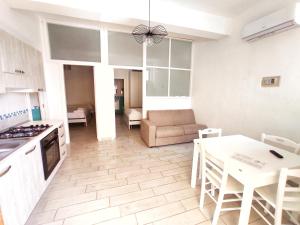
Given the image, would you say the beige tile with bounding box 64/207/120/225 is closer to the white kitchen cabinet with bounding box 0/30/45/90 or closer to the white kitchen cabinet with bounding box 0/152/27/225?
the white kitchen cabinet with bounding box 0/152/27/225

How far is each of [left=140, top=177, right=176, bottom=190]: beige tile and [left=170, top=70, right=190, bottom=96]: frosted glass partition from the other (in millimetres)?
2649

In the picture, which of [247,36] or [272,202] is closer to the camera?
[272,202]

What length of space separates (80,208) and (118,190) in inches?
19.9

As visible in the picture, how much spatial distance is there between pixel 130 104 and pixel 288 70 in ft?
20.3

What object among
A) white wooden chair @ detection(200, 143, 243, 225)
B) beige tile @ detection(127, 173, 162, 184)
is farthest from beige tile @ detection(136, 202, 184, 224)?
beige tile @ detection(127, 173, 162, 184)

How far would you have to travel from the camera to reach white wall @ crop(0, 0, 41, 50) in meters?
1.90

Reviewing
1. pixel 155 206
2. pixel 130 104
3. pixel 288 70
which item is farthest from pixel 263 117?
pixel 130 104

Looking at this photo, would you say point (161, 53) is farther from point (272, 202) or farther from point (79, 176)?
point (272, 202)

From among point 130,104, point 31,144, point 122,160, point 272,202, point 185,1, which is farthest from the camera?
point 130,104

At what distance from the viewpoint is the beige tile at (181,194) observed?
1.91 meters

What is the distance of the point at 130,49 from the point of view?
3801 mm

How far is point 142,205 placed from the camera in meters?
1.79

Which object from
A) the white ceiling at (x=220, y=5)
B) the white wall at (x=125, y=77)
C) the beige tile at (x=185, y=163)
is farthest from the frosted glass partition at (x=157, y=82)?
the white wall at (x=125, y=77)

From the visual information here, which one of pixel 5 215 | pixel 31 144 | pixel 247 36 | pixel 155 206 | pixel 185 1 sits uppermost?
pixel 185 1
